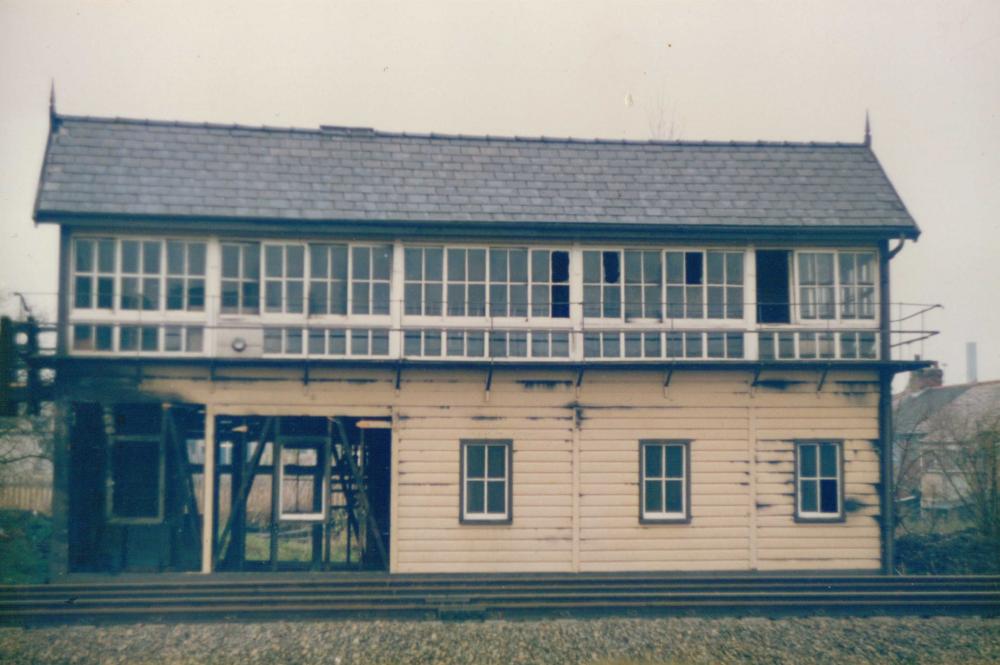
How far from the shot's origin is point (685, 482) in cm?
1352

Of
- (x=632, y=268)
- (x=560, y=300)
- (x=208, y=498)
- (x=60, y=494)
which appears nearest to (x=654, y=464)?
(x=560, y=300)

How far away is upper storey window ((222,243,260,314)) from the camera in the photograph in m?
13.4

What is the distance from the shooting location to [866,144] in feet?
51.2

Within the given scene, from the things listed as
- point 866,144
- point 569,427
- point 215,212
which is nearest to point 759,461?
point 569,427

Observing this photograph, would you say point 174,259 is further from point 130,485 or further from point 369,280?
point 130,485

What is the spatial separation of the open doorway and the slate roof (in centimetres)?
336

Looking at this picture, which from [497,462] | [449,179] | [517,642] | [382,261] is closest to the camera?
[517,642]

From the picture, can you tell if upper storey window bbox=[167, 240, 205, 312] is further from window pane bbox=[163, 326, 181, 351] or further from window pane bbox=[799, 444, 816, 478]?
window pane bbox=[799, 444, 816, 478]

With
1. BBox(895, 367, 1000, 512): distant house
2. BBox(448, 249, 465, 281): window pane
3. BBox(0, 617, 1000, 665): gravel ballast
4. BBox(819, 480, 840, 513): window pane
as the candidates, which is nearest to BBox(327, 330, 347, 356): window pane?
BBox(448, 249, 465, 281): window pane

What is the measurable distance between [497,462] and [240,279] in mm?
5030

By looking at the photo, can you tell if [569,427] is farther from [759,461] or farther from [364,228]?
[364,228]

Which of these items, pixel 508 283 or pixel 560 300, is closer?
pixel 508 283

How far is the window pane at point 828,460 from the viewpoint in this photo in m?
13.8

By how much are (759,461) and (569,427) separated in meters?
3.16
